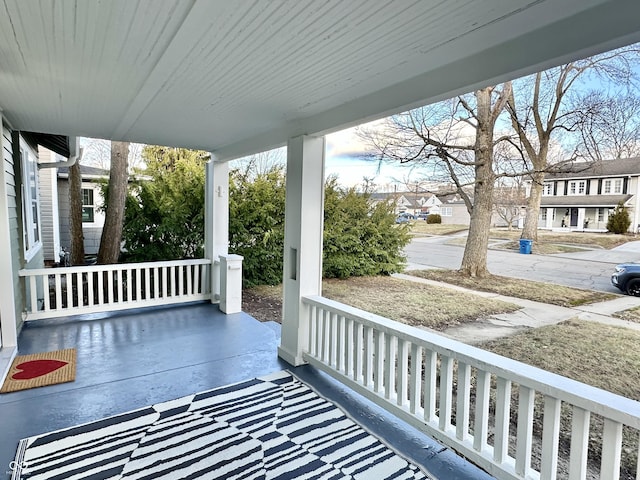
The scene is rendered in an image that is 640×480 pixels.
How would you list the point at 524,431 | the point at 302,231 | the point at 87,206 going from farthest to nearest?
the point at 87,206 < the point at 302,231 < the point at 524,431

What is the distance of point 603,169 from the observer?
2398mm

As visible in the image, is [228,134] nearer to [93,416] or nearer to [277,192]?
A: [277,192]

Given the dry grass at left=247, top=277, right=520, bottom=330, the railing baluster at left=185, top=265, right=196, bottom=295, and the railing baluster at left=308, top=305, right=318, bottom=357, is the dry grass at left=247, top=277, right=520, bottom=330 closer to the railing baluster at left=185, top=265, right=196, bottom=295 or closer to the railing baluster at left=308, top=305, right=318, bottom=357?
the railing baluster at left=308, top=305, right=318, bottom=357

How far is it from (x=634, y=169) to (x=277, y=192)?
223 inches

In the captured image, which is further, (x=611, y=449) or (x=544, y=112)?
(x=544, y=112)

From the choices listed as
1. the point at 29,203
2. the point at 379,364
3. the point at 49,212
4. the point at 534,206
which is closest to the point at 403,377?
the point at 379,364

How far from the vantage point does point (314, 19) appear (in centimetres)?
177

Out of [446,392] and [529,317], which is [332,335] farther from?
[529,317]

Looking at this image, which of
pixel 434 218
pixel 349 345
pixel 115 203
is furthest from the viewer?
pixel 115 203

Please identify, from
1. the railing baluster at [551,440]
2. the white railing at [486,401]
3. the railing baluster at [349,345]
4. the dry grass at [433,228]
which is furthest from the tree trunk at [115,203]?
the railing baluster at [551,440]

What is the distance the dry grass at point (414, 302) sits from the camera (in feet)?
10.9

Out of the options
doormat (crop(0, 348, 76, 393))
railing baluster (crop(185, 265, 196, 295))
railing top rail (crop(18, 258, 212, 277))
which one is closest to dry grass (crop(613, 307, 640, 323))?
doormat (crop(0, 348, 76, 393))

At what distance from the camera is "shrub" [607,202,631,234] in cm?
222

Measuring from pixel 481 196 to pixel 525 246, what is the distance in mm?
594
